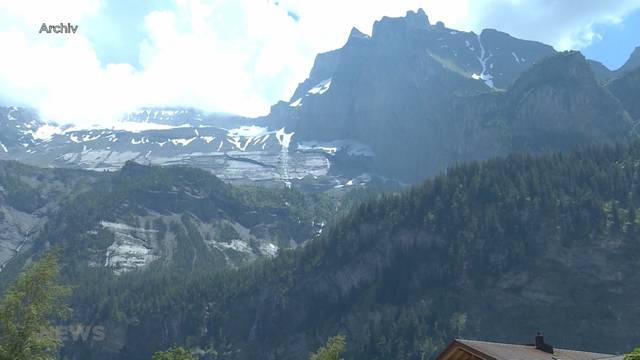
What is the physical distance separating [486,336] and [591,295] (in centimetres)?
2683

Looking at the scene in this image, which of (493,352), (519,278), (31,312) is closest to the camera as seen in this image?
(493,352)

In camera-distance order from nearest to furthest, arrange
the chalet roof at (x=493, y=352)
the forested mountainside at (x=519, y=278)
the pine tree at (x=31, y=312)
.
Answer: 1. the chalet roof at (x=493, y=352)
2. the pine tree at (x=31, y=312)
3. the forested mountainside at (x=519, y=278)

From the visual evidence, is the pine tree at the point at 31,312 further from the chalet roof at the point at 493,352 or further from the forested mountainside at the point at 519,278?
the forested mountainside at the point at 519,278

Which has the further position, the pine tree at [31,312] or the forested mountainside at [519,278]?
the forested mountainside at [519,278]

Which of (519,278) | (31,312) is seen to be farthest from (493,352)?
(519,278)

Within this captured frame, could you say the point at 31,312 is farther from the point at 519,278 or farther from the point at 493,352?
the point at 519,278

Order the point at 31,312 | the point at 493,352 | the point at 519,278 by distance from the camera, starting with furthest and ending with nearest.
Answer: the point at 519,278, the point at 31,312, the point at 493,352

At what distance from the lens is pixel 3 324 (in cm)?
4672

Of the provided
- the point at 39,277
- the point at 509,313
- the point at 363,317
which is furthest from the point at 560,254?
the point at 39,277

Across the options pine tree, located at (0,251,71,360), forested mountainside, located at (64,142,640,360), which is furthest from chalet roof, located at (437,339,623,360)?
forested mountainside, located at (64,142,640,360)

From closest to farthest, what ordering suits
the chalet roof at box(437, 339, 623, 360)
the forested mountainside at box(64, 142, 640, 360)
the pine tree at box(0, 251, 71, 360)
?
the chalet roof at box(437, 339, 623, 360), the pine tree at box(0, 251, 71, 360), the forested mountainside at box(64, 142, 640, 360)

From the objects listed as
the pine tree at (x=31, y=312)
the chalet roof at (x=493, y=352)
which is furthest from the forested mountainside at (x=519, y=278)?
the pine tree at (x=31, y=312)

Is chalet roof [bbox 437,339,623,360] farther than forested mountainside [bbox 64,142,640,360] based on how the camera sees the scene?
No

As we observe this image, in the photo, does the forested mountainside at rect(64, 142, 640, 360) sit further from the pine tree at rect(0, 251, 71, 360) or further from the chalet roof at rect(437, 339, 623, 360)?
the pine tree at rect(0, 251, 71, 360)
